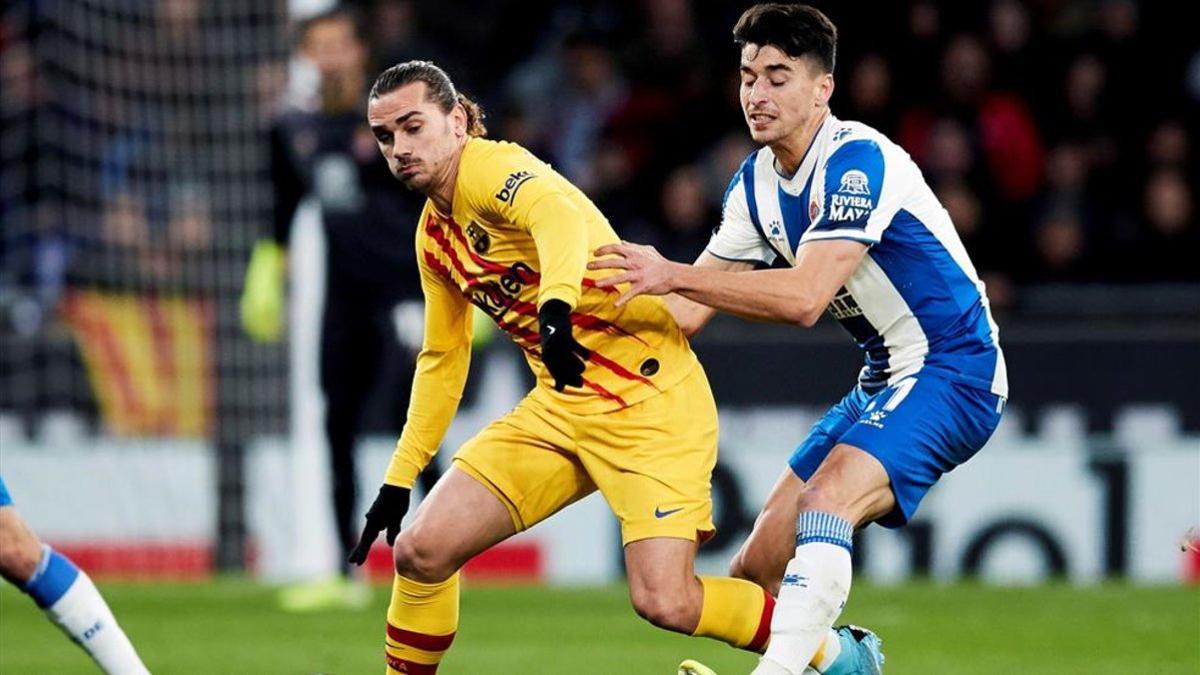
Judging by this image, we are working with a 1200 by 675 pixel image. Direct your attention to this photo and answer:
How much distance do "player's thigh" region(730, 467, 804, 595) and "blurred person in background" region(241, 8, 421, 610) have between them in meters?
3.85

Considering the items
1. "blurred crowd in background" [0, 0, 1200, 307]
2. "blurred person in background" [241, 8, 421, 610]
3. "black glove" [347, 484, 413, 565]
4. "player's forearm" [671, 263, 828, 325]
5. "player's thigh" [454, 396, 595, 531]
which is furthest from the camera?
"blurred crowd in background" [0, 0, 1200, 307]

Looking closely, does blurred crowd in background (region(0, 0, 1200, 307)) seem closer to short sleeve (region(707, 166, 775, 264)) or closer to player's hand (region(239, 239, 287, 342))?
player's hand (region(239, 239, 287, 342))

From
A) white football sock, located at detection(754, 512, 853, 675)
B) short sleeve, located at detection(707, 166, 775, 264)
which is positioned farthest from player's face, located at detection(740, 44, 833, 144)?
white football sock, located at detection(754, 512, 853, 675)

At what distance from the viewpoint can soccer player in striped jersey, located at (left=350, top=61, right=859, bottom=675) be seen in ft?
19.5

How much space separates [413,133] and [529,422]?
92 centimetres

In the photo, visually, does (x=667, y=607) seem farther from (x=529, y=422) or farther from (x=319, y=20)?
(x=319, y=20)

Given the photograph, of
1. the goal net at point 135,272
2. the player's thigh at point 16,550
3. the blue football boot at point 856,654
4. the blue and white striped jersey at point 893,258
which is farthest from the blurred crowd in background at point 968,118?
the player's thigh at point 16,550

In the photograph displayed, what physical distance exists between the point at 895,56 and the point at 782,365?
2882 millimetres

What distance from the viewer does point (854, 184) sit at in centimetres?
580

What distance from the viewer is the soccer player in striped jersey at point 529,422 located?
5.95 m

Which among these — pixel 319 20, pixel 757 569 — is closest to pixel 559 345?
pixel 757 569

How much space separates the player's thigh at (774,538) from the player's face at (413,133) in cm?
137

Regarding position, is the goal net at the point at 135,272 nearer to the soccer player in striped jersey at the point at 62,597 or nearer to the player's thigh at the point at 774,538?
the soccer player in striped jersey at the point at 62,597

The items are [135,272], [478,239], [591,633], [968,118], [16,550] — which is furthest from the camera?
[968,118]
